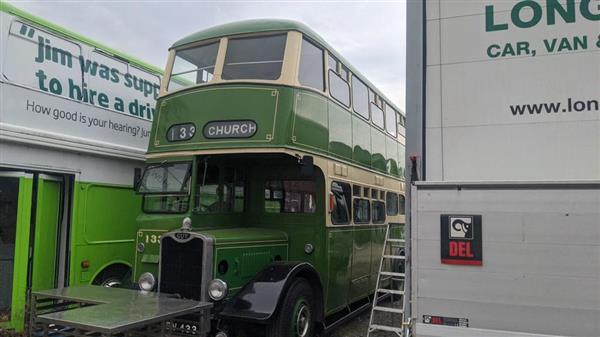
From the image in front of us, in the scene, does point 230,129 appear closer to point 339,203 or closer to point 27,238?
point 339,203

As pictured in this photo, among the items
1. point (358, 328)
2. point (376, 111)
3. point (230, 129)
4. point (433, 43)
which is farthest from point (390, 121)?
point (433, 43)

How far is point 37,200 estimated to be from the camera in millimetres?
6441

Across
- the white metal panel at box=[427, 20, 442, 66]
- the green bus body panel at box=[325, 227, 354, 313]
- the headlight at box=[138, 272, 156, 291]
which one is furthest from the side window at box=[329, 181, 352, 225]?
the white metal panel at box=[427, 20, 442, 66]

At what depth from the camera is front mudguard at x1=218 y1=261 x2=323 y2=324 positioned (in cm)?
543

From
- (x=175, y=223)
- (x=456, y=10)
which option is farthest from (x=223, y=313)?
(x=456, y=10)

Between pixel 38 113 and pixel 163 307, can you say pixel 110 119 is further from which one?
pixel 163 307

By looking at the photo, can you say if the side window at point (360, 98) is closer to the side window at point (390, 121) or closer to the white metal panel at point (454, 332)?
the side window at point (390, 121)

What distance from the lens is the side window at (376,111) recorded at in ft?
32.1

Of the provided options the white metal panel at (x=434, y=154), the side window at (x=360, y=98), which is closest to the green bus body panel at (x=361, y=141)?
the side window at (x=360, y=98)

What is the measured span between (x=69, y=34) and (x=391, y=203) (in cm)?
683

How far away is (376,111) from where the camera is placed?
10.0 m

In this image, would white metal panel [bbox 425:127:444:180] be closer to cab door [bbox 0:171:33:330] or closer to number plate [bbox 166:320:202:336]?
number plate [bbox 166:320:202:336]

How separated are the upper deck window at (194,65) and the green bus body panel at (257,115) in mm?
470

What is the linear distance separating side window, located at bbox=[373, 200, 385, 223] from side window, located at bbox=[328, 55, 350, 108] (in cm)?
220
